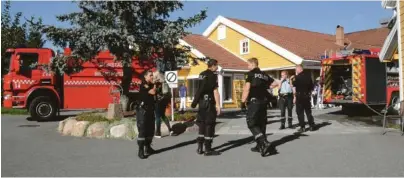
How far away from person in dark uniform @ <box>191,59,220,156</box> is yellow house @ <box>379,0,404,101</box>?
652cm

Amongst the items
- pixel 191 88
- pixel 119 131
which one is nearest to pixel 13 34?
pixel 191 88

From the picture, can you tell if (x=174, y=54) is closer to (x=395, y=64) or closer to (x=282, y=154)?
(x=282, y=154)

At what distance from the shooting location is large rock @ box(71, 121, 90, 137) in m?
11.4

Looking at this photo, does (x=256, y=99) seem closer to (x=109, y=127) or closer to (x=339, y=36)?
(x=109, y=127)

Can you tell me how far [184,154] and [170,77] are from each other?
4.21m

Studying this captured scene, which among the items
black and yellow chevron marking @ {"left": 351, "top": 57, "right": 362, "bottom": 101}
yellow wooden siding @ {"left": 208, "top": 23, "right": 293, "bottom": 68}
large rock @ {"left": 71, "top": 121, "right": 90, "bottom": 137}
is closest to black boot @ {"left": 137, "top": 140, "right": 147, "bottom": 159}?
large rock @ {"left": 71, "top": 121, "right": 90, "bottom": 137}

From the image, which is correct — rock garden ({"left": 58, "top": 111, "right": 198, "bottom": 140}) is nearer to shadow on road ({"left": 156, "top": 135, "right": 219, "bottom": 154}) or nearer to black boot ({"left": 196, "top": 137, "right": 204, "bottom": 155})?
shadow on road ({"left": 156, "top": 135, "right": 219, "bottom": 154})

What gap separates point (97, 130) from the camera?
11.1 meters

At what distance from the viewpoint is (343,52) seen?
16531 mm

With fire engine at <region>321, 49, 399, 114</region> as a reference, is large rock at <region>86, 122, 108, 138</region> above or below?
below

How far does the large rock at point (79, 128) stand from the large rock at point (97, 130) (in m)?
0.23

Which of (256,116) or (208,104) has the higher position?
(208,104)

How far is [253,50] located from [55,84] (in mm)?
14440

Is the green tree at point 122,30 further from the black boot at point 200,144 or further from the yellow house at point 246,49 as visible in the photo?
the yellow house at point 246,49
